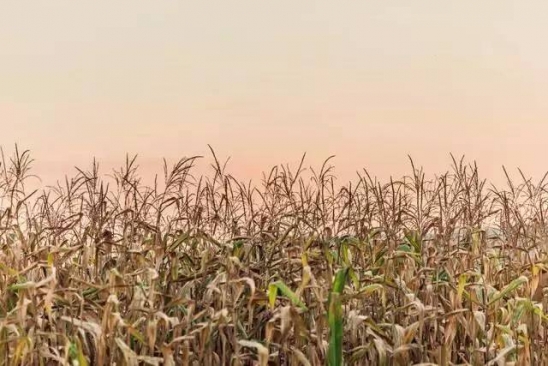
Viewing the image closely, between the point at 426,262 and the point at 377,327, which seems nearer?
the point at 377,327

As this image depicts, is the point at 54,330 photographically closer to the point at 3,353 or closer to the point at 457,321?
the point at 3,353

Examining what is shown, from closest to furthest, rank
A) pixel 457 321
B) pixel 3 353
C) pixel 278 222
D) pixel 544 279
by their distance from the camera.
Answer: pixel 3 353 → pixel 457 321 → pixel 278 222 → pixel 544 279

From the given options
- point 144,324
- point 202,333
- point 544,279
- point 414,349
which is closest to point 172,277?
point 144,324

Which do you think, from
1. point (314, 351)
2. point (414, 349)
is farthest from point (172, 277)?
point (414, 349)

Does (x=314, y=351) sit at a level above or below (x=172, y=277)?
below

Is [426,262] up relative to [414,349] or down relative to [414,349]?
up

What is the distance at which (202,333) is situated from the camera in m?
3.41

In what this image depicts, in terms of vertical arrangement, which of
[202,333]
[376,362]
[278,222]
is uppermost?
[278,222]

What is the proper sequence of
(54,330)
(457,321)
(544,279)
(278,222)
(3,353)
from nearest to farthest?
1. (3,353)
2. (54,330)
3. (457,321)
4. (278,222)
5. (544,279)

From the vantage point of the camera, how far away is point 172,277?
396cm

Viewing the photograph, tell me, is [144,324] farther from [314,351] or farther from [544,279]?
[544,279]

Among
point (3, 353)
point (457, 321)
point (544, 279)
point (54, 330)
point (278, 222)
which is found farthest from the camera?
point (544, 279)

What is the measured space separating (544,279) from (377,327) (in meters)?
1.88

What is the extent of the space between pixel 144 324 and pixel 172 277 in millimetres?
379
